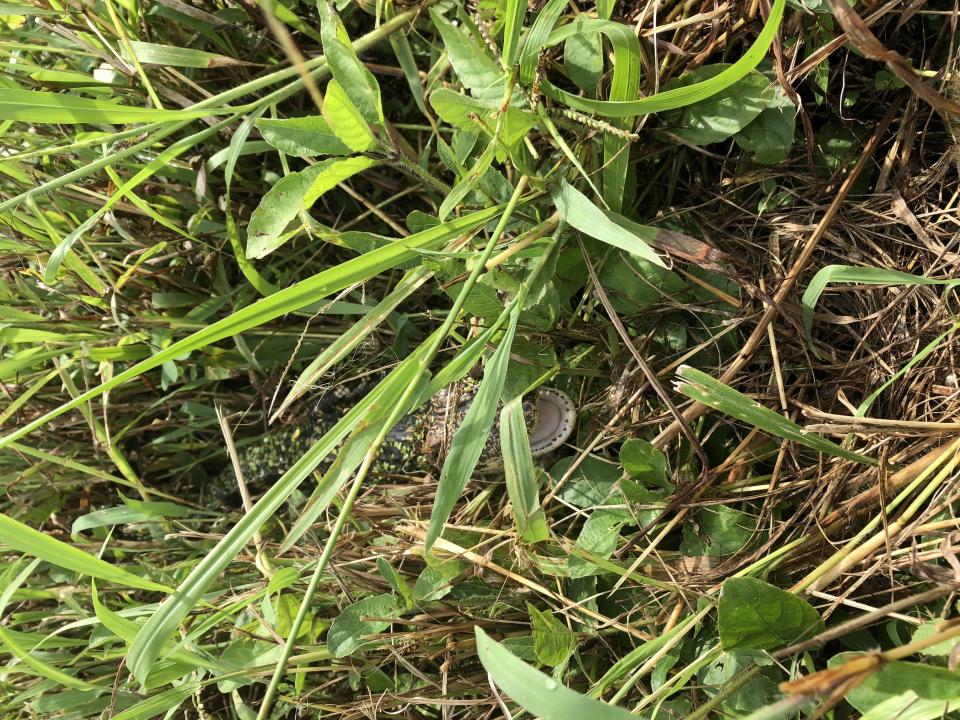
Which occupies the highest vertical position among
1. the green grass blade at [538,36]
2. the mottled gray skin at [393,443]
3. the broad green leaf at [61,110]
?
A: the broad green leaf at [61,110]

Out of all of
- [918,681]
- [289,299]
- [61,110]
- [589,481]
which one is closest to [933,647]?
[918,681]

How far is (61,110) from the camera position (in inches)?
44.9

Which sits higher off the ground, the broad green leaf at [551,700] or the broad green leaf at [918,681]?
the broad green leaf at [551,700]

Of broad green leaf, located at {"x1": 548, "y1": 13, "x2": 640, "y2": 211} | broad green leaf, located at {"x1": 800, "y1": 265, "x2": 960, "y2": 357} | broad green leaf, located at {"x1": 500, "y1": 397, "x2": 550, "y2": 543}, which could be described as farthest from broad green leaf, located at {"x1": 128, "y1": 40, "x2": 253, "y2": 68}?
broad green leaf, located at {"x1": 800, "y1": 265, "x2": 960, "y2": 357}

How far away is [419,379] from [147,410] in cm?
110

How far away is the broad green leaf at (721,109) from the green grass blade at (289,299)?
0.52m

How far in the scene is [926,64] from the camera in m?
1.23

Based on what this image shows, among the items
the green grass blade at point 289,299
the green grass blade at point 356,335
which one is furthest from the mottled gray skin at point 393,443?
the green grass blade at point 289,299

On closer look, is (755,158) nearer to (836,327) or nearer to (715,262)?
(715,262)

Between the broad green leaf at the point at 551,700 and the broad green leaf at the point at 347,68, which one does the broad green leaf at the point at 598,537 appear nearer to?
the broad green leaf at the point at 551,700

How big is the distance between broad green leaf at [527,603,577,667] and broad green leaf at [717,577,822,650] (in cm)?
28

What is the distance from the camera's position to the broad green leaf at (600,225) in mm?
1034

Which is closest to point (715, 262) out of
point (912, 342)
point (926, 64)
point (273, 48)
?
point (912, 342)

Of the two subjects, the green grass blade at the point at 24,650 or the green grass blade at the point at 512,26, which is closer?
the green grass blade at the point at 512,26
